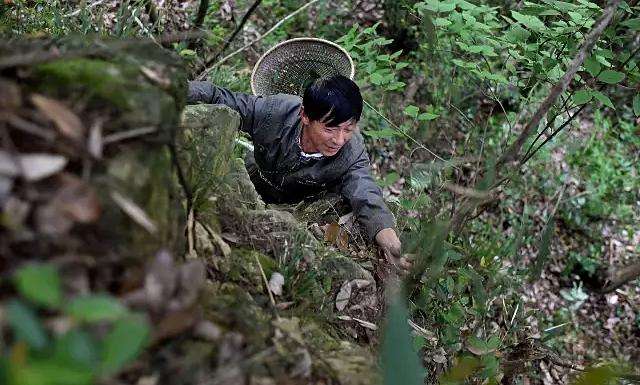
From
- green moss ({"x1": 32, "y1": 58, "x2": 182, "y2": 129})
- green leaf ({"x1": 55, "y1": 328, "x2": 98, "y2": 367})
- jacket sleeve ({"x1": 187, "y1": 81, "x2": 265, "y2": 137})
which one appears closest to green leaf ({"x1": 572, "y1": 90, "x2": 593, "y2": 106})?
jacket sleeve ({"x1": 187, "y1": 81, "x2": 265, "y2": 137})

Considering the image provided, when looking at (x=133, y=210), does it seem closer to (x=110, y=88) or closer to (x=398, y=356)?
(x=110, y=88)

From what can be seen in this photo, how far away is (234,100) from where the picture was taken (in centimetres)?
356

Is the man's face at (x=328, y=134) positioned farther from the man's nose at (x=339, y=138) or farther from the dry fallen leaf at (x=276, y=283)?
the dry fallen leaf at (x=276, y=283)

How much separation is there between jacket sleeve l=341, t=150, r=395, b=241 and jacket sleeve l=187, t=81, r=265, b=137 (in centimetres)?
67

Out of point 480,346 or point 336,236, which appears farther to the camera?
point 336,236

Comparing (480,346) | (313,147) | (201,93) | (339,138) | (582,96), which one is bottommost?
(480,346)

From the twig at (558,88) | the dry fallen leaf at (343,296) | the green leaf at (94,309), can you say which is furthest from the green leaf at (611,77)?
the green leaf at (94,309)

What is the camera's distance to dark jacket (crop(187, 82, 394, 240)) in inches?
134

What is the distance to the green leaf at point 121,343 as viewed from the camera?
0.92 m

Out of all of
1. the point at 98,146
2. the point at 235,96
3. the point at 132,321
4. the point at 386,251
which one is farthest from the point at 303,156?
the point at 132,321

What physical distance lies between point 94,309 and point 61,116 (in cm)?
41

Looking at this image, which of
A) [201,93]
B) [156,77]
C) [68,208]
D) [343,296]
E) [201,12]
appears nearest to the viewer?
[68,208]

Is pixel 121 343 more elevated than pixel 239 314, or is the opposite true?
pixel 121 343

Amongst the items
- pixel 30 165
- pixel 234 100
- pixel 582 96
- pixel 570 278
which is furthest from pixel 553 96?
pixel 570 278
